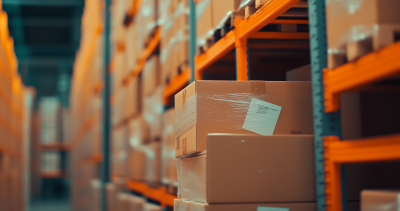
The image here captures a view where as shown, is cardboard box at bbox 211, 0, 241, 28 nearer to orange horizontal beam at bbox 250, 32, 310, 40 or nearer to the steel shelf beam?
orange horizontal beam at bbox 250, 32, 310, 40

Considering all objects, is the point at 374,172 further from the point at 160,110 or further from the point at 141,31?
the point at 141,31

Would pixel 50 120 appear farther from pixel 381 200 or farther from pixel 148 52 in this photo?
pixel 381 200

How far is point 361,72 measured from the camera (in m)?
1.42

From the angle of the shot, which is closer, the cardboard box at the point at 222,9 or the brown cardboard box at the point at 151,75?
the cardboard box at the point at 222,9

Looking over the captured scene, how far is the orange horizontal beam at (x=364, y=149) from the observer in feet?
4.22

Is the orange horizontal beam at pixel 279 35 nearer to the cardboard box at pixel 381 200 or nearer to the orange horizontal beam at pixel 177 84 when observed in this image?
the orange horizontal beam at pixel 177 84

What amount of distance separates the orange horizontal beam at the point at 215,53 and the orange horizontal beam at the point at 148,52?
129 cm

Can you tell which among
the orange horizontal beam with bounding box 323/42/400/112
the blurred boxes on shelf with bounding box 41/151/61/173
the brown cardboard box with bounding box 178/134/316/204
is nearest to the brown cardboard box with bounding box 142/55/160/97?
the brown cardboard box with bounding box 178/134/316/204

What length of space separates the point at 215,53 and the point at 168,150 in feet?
3.76

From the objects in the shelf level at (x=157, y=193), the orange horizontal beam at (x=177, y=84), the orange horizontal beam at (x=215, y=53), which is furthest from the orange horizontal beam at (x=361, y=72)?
the shelf level at (x=157, y=193)

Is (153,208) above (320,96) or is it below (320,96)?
below

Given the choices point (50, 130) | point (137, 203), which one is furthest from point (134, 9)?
point (50, 130)

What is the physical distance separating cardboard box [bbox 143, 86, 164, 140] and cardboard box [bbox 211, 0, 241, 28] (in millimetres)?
1502

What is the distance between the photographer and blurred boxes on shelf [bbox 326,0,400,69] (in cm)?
134
